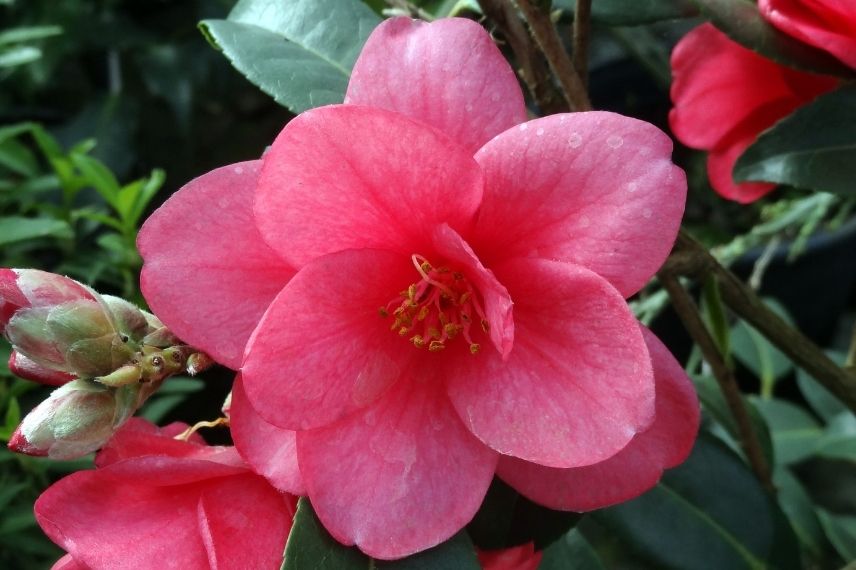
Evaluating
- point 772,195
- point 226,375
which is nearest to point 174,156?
point 226,375

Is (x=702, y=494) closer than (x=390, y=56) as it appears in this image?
No

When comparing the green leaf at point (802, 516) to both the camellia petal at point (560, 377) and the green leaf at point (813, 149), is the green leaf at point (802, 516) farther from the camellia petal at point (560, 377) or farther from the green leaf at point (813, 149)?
the camellia petal at point (560, 377)

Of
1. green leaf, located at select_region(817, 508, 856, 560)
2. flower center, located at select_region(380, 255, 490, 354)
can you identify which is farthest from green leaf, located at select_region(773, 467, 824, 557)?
flower center, located at select_region(380, 255, 490, 354)

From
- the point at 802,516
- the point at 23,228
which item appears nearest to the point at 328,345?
the point at 23,228

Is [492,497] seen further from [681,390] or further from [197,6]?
[197,6]

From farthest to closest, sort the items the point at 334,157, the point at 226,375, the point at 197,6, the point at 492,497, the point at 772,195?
the point at 197,6 < the point at 772,195 < the point at 226,375 < the point at 492,497 < the point at 334,157

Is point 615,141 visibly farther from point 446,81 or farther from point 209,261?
point 209,261
